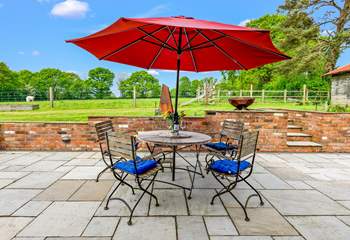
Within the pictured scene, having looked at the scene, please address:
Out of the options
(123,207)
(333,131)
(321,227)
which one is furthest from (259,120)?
(123,207)

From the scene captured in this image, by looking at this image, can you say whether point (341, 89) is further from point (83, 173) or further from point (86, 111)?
point (83, 173)

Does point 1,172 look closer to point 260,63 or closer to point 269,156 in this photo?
point 260,63

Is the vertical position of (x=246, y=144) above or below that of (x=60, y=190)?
above

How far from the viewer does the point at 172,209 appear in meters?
2.40

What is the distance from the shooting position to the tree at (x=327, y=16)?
14.4 metres

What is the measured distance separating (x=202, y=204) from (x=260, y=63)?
2.17 metres

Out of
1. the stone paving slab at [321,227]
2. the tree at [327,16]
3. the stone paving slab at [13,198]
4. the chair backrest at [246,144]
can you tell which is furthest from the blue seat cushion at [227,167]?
the tree at [327,16]

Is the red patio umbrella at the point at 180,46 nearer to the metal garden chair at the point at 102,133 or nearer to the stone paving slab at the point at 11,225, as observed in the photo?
the metal garden chair at the point at 102,133

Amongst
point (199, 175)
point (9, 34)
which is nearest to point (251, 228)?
point (199, 175)

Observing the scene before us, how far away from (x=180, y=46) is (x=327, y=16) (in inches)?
671

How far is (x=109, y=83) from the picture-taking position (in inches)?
1454

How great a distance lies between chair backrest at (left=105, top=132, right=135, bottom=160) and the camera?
7.31 feet

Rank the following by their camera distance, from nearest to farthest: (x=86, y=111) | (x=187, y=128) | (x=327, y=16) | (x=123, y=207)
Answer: (x=123, y=207) < (x=187, y=128) < (x=86, y=111) < (x=327, y=16)

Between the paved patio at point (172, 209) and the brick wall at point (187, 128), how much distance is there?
1.16 m
